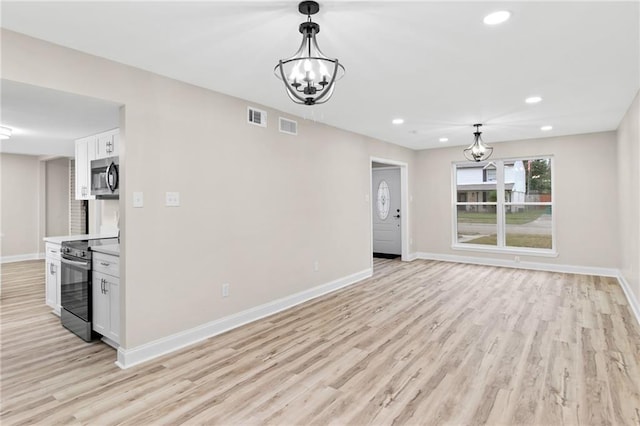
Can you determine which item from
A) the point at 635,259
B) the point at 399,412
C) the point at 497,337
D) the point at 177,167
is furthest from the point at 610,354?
the point at 177,167

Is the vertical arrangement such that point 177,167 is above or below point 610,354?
above

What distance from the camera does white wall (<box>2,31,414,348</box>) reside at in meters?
2.83

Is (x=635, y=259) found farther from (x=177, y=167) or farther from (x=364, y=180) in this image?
(x=177, y=167)

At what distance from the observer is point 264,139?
407cm

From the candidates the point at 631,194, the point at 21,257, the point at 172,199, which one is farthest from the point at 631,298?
the point at 21,257

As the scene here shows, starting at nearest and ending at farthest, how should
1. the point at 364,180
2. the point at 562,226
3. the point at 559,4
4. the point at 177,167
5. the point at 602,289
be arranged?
the point at 559,4, the point at 177,167, the point at 602,289, the point at 364,180, the point at 562,226

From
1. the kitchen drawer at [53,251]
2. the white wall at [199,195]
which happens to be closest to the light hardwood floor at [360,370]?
the white wall at [199,195]

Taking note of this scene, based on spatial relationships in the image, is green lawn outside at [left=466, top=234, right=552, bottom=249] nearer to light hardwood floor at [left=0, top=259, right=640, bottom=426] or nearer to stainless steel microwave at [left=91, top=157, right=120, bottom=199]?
light hardwood floor at [left=0, top=259, right=640, bottom=426]

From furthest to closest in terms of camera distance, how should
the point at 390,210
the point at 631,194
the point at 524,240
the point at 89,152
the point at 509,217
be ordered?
1. the point at 390,210
2. the point at 509,217
3. the point at 524,240
4. the point at 89,152
5. the point at 631,194

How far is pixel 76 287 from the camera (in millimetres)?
3568

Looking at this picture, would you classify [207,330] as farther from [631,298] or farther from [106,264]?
[631,298]

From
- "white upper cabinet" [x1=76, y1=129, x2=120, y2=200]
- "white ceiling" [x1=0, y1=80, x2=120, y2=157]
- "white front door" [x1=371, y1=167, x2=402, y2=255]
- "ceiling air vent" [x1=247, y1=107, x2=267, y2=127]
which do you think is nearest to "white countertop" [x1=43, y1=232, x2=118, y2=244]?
"white upper cabinet" [x1=76, y1=129, x2=120, y2=200]

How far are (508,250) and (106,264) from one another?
6896mm

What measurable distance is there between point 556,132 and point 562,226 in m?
1.72
